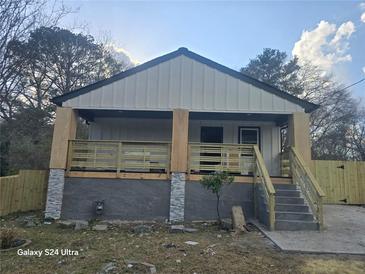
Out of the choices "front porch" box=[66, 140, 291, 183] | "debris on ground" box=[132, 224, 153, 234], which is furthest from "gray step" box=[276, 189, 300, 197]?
"debris on ground" box=[132, 224, 153, 234]

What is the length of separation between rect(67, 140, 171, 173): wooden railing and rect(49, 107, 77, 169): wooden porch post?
0.21 m

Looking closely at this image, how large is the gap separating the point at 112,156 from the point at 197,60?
4.53 meters

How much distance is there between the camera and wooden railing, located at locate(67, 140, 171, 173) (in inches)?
368

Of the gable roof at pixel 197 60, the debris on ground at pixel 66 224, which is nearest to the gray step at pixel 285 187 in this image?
the gable roof at pixel 197 60

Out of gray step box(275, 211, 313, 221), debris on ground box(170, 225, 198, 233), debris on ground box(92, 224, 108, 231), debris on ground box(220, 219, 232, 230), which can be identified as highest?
gray step box(275, 211, 313, 221)

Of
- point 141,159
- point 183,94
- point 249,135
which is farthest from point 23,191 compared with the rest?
point 249,135

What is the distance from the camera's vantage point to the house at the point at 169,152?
29.1ft

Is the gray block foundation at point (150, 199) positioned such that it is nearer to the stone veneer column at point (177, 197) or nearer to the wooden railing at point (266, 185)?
the stone veneer column at point (177, 197)

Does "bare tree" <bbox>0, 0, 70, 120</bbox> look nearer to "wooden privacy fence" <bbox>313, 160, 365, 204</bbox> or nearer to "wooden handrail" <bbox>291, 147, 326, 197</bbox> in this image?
"wooden handrail" <bbox>291, 147, 326, 197</bbox>

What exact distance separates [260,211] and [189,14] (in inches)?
325

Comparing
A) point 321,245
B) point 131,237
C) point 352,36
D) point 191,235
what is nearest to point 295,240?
point 321,245

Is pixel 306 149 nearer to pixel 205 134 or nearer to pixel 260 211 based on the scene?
pixel 260 211

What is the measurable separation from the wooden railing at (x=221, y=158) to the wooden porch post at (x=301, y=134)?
1537 mm

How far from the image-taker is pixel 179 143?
9164 millimetres
